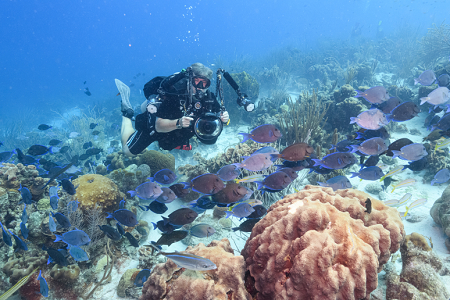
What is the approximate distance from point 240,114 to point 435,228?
8.80m

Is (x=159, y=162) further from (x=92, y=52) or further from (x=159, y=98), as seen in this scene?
(x=92, y=52)

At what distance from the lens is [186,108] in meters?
4.14

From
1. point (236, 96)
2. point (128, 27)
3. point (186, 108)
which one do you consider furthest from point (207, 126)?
point (128, 27)

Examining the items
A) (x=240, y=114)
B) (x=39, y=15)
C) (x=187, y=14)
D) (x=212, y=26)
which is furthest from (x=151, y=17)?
(x=240, y=114)

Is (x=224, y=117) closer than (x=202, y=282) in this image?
No

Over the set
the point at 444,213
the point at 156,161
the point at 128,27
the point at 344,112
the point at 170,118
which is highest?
the point at 128,27

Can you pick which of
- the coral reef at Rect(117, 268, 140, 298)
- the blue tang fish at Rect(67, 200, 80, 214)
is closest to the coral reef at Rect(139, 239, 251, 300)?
the coral reef at Rect(117, 268, 140, 298)

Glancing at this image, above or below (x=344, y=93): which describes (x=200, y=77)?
above

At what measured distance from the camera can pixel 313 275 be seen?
4.73 feet

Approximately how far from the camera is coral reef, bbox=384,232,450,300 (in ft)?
6.19

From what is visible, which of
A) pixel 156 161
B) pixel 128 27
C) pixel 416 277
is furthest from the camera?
pixel 128 27

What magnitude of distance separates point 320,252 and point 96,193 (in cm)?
464

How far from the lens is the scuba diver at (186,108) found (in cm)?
363

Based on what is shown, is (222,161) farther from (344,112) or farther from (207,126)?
(344,112)
